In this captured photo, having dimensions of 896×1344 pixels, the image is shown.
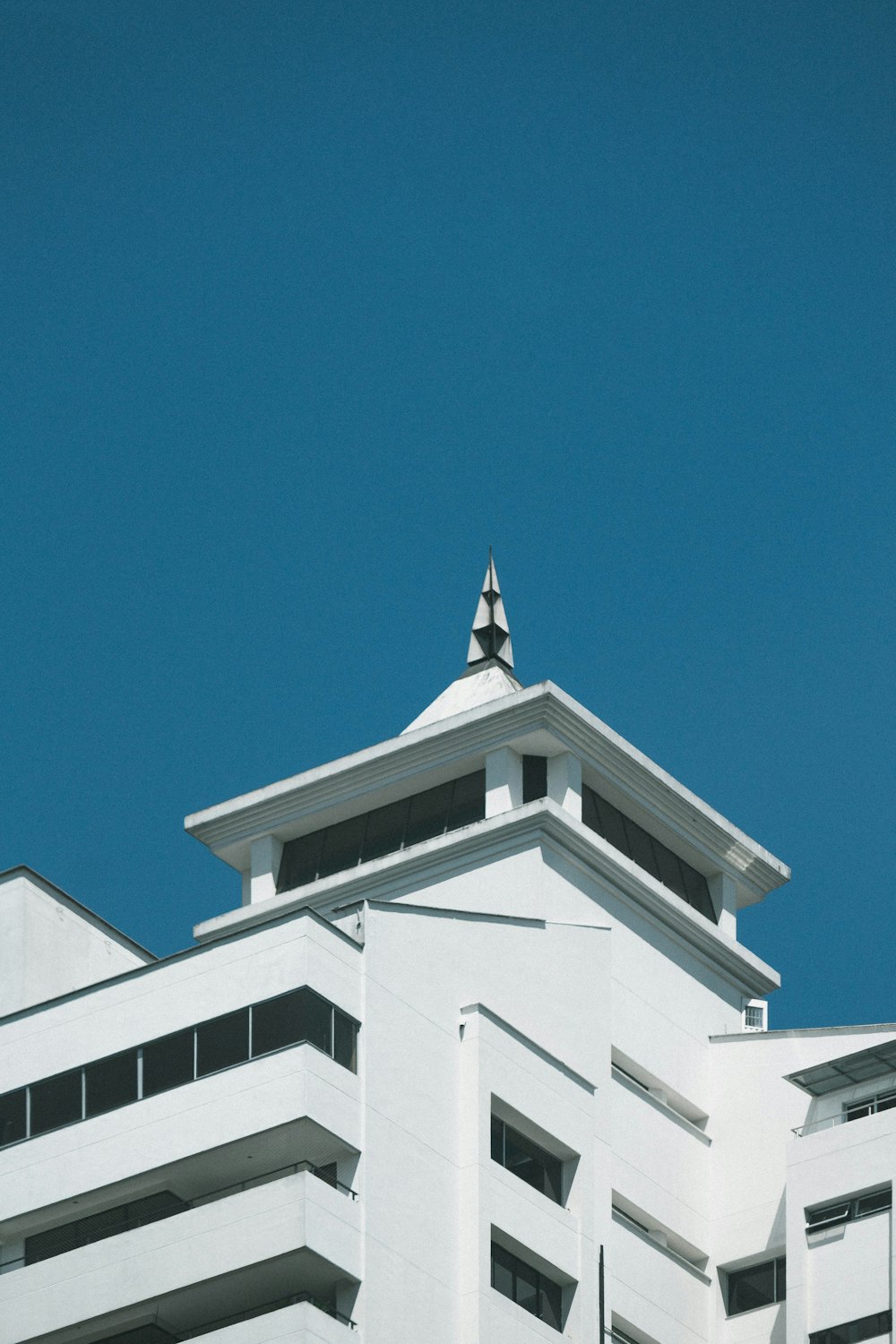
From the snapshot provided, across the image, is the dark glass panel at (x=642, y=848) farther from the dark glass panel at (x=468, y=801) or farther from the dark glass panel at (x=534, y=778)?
the dark glass panel at (x=468, y=801)

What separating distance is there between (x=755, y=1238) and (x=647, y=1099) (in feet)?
13.3

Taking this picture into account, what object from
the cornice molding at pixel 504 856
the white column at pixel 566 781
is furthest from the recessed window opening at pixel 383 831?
the white column at pixel 566 781

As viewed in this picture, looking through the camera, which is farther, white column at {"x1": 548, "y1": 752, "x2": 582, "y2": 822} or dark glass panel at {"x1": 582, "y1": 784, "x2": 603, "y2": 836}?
dark glass panel at {"x1": 582, "y1": 784, "x2": 603, "y2": 836}

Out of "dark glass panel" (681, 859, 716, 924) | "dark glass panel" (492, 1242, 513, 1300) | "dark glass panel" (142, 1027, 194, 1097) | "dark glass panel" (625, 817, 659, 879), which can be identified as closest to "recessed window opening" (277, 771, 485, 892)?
"dark glass panel" (625, 817, 659, 879)

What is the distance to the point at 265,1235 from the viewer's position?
59.7 metres

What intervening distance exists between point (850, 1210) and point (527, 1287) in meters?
7.80

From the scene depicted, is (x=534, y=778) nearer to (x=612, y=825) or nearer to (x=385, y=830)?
(x=612, y=825)

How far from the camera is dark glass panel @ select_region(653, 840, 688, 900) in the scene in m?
76.0

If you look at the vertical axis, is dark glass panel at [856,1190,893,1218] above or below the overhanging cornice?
below

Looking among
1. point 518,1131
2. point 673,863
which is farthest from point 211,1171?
point 673,863

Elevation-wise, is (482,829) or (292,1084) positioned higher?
(482,829)

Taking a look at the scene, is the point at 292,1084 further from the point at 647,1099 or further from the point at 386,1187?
the point at 647,1099

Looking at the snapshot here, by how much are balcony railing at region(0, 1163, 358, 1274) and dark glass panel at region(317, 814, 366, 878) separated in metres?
14.2

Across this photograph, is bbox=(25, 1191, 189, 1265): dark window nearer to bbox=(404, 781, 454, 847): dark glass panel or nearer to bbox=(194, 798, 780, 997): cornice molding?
bbox=(194, 798, 780, 997): cornice molding
